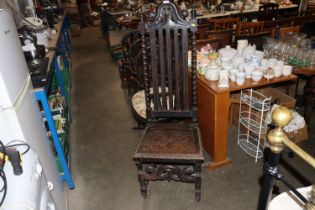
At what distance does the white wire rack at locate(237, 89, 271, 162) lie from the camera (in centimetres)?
204

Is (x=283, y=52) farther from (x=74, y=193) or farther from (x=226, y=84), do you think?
(x=74, y=193)

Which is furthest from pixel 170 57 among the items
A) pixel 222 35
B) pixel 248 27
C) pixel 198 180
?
pixel 248 27

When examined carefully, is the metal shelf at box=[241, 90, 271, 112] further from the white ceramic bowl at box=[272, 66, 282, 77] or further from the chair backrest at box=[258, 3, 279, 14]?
the chair backrest at box=[258, 3, 279, 14]

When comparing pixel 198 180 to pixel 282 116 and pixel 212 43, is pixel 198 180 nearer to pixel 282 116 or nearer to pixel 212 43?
pixel 282 116

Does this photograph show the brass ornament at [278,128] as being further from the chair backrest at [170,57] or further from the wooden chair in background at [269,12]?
the wooden chair in background at [269,12]

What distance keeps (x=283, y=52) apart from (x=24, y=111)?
2.22 m

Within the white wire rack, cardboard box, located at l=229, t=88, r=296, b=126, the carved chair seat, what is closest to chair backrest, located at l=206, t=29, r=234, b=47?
cardboard box, located at l=229, t=88, r=296, b=126

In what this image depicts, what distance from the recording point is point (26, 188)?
93 cm

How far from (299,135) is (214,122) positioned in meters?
0.95

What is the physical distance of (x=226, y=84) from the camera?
6.29 ft

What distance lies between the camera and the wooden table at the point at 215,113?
6.21ft

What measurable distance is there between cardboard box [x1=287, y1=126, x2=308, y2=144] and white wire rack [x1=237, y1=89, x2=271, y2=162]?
27 cm

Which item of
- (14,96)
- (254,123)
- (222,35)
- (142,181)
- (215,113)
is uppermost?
(14,96)

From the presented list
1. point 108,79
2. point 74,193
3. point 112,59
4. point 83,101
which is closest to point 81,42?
point 112,59
